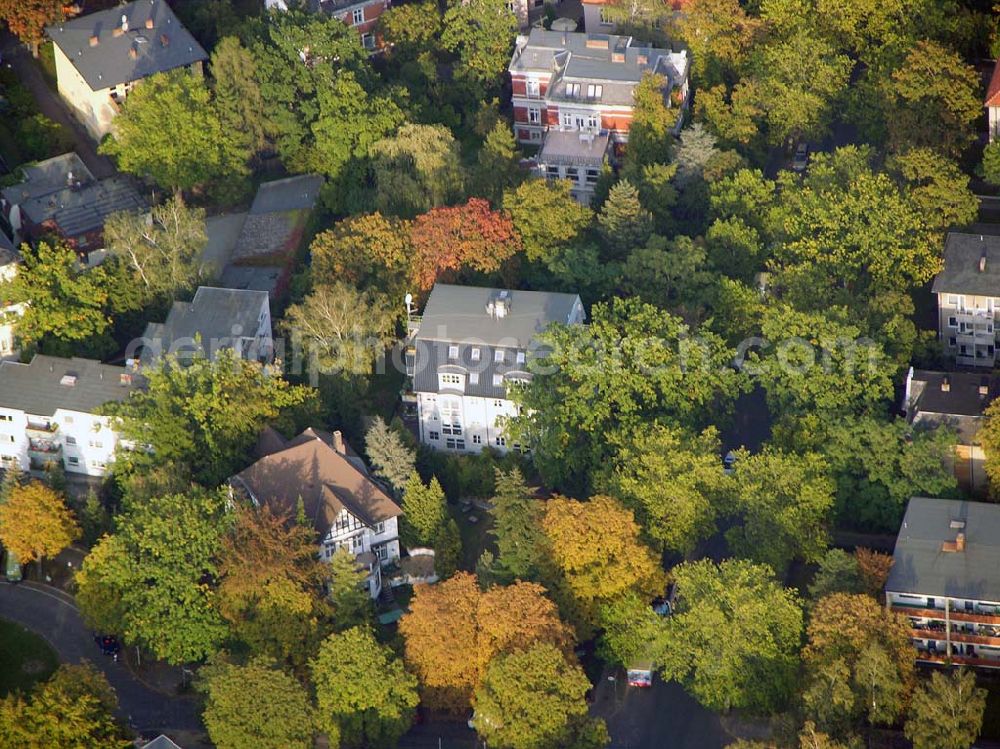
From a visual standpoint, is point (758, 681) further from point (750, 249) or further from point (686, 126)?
point (686, 126)

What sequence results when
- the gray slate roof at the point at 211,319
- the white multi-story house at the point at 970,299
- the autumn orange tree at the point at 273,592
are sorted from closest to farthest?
the autumn orange tree at the point at 273,592 < the white multi-story house at the point at 970,299 < the gray slate roof at the point at 211,319

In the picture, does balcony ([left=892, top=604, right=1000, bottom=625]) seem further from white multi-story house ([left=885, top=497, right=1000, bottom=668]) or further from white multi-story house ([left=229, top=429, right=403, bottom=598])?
white multi-story house ([left=229, top=429, right=403, bottom=598])

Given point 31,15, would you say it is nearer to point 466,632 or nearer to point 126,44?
point 126,44

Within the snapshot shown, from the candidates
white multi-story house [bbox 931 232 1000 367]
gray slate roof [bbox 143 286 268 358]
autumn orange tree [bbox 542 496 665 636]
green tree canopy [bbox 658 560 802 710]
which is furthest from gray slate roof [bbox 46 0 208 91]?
green tree canopy [bbox 658 560 802 710]

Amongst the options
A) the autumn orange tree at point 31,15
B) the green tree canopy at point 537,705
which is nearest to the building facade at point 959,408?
the green tree canopy at point 537,705

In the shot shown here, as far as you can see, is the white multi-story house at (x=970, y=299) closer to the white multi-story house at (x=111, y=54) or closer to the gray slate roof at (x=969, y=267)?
the gray slate roof at (x=969, y=267)
